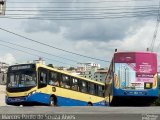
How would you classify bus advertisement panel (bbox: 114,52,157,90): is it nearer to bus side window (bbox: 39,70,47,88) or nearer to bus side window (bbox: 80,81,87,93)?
bus side window (bbox: 39,70,47,88)

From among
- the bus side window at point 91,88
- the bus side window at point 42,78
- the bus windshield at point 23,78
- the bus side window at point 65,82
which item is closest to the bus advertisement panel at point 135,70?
the bus windshield at point 23,78

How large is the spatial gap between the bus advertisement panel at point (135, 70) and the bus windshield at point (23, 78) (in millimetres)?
9479

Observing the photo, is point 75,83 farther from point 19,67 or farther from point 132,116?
point 132,116

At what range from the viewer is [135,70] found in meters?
18.7

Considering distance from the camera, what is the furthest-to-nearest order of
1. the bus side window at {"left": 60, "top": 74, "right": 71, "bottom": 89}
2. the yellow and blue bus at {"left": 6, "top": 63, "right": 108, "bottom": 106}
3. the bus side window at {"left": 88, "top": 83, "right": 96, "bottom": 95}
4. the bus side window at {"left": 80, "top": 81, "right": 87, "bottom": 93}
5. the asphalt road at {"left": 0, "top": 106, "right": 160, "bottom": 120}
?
1. the bus side window at {"left": 88, "top": 83, "right": 96, "bottom": 95}
2. the bus side window at {"left": 80, "top": 81, "right": 87, "bottom": 93}
3. the bus side window at {"left": 60, "top": 74, "right": 71, "bottom": 89}
4. the yellow and blue bus at {"left": 6, "top": 63, "right": 108, "bottom": 106}
5. the asphalt road at {"left": 0, "top": 106, "right": 160, "bottom": 120}

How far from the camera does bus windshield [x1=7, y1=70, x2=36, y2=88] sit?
2733 centimetres

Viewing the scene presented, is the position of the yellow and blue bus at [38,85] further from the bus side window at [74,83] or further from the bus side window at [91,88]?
the bus side window at [91,88]

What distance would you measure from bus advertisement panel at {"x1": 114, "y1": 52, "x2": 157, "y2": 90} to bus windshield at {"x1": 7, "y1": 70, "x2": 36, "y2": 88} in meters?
9.48

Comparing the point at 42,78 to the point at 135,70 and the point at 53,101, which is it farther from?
the point at 135,70

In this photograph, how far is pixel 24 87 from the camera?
27.6m

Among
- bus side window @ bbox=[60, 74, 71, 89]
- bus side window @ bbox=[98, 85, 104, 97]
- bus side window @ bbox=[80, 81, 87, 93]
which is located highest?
bus side window @ bbox=[60, 74, 71, 89]

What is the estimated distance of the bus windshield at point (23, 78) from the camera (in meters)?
27.3

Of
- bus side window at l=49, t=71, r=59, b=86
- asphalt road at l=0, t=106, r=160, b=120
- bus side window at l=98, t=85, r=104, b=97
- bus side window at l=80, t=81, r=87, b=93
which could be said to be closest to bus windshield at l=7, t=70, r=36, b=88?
bus side window at l=49, t=71, r=59, b=86

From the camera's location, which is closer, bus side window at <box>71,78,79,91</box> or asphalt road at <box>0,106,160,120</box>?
asphalt road at <box>0,106,160,120</box>
